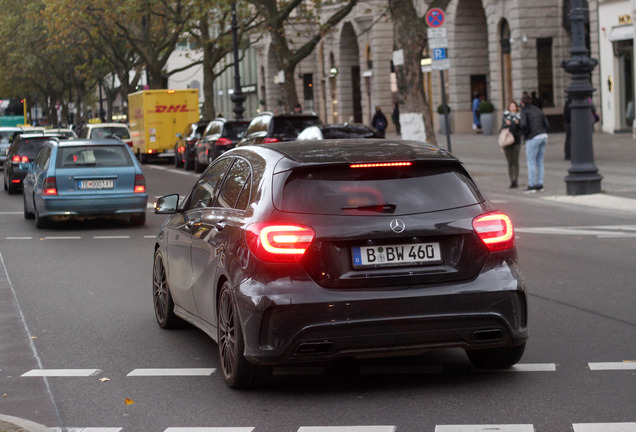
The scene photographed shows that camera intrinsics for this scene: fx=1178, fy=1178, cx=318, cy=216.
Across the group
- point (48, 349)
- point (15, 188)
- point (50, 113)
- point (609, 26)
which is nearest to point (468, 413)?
point (48, 349)

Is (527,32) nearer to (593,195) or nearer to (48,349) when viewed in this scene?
(593,195)

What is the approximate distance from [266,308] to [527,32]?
4066 cm

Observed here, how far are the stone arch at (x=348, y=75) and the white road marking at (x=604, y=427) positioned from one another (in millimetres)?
59597

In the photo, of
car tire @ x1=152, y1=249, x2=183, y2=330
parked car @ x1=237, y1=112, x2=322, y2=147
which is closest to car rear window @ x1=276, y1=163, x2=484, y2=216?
car tire @ x1=152, y1=249, x2=183, y2=330

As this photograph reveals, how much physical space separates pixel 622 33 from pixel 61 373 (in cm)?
3369

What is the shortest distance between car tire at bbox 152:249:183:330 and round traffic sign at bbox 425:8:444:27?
16.3 meters

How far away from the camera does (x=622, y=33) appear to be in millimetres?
38438

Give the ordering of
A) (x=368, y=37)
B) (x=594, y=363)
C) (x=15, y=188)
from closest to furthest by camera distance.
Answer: (x=594, y=363) < (x=15, y=188) < (x=368, y=37)

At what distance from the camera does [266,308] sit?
21.0 feet

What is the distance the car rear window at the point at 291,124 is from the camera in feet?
92.5

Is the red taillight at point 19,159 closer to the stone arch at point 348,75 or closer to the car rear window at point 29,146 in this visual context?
the car rear window at point 29,146

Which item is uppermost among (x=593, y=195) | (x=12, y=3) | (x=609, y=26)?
(x=12, y=3)

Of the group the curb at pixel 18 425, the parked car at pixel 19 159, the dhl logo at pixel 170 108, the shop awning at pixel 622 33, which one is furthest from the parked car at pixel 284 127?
the curb at pixel 18 425

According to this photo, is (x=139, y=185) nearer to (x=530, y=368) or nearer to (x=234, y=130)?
(x=530, y=368)
